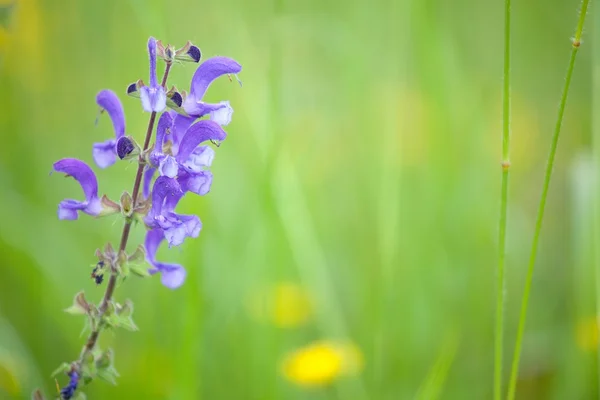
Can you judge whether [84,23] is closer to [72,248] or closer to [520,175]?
[72,248]

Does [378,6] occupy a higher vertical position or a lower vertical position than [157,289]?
higher

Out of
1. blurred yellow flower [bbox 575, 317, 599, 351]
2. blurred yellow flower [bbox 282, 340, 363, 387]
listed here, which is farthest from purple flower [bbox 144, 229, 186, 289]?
blurred yellow flower [bbox 575, 317, 599, 351]

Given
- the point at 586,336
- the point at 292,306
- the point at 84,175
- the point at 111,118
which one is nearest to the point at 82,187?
the point at 84,175

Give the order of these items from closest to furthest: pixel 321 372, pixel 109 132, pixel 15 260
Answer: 1. pixel 321 372
2. pixel 15 260
3. pixel 109 132

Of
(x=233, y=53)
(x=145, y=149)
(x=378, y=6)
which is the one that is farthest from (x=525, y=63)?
(x=145, y=149)

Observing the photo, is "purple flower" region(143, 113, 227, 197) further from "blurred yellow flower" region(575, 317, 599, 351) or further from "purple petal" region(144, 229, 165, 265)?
"blurred yellow flower" region(575, 317, 599, 351)

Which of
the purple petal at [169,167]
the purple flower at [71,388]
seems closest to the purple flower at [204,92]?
the purple petal at [169,167]

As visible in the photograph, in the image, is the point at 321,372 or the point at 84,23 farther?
the point at 84,23

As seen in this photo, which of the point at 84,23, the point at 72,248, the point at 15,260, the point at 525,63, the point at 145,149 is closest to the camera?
the point at 145,149
